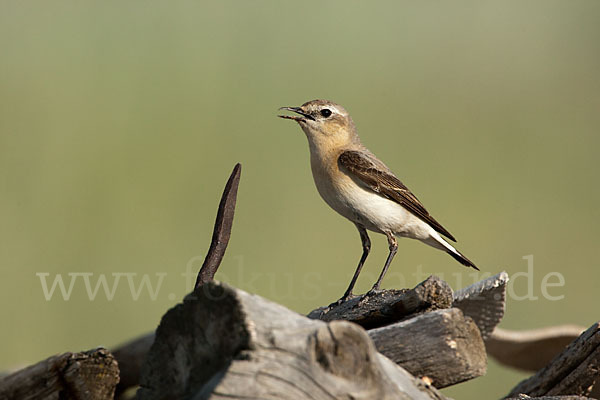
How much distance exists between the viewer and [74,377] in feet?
11.1

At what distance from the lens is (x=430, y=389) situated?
3.09 metres

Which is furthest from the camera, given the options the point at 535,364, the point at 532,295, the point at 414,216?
the point at 532,295

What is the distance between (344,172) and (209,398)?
3.07m

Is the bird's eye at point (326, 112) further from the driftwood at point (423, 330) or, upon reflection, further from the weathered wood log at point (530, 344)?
the weathered wood log at point (530, 344)

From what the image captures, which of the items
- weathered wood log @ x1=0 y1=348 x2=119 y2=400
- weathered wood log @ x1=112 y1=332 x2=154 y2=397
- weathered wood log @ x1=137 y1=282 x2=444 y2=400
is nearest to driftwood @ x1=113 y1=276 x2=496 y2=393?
weathered wood log @ x1=137 y1=282 x2=444 y2=400

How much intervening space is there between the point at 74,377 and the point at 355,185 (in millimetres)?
2673

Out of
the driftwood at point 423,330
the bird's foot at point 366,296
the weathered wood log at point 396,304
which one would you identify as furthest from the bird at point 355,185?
the driftwood at point 423,330

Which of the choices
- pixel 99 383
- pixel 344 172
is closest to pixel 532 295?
pixel 344 172

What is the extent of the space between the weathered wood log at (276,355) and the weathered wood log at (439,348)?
549 millimetres

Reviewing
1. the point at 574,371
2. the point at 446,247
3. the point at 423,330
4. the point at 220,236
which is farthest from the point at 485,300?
the point at 220,236

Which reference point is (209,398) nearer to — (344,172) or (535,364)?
(344,172)

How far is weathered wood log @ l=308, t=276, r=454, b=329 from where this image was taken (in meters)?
3.64

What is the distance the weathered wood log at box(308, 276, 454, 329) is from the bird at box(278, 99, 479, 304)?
2.30 feet

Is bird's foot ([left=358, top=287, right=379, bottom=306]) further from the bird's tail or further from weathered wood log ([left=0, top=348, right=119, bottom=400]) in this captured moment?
weathered wood log ([left=0, top=348, right=119, bottom=400])
